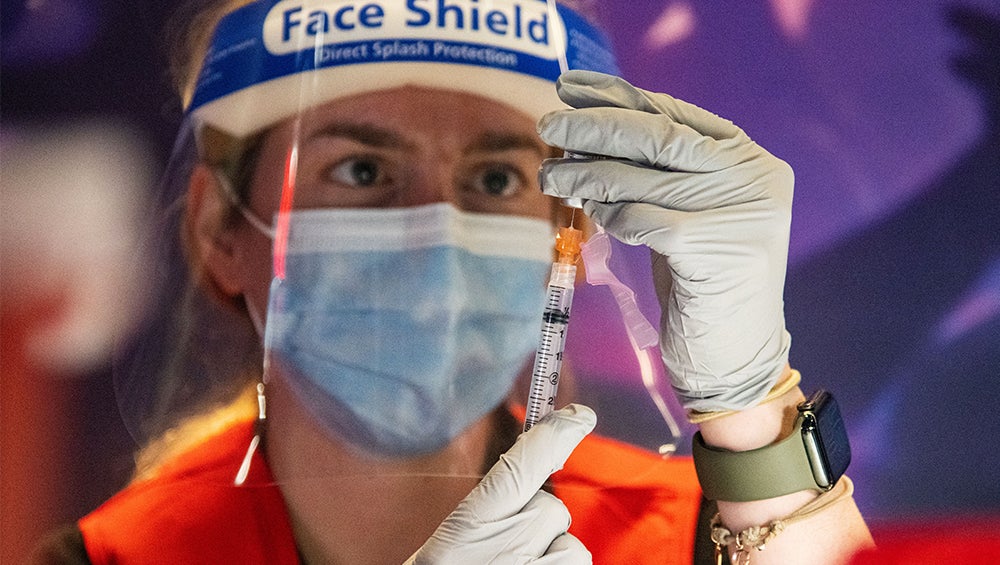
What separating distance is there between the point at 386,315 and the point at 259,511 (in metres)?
0.40

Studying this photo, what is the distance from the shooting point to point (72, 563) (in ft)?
3.56

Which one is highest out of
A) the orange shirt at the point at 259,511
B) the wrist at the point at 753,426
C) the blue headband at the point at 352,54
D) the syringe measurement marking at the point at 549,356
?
the blue headband at the point at 352,54

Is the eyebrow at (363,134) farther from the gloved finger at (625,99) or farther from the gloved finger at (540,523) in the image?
the gloved finger at (540,523)

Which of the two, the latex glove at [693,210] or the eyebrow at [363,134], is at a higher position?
the eyebrow at [363,134]

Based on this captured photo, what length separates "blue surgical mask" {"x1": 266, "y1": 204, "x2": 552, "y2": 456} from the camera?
875 mm

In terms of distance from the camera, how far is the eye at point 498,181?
90 cm

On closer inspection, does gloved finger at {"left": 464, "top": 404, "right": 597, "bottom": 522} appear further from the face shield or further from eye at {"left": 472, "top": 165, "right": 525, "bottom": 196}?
eye at {"left": 472, "top": 165, "right": 525, "bottom": 196}

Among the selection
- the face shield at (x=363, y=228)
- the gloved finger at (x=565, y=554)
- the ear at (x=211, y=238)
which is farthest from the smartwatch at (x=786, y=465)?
the ear at (x=211, y=238)

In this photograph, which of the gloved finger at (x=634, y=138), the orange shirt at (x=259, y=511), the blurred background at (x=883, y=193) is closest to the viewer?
the gloved finger at (x=634, y=138)

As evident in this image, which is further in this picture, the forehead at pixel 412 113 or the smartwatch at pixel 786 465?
the smartwatch at pixel 786 465

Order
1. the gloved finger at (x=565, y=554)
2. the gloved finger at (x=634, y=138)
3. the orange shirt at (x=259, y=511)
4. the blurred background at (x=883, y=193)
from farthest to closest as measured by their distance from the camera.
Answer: the blurred background at (x=883, y=193) → the orange shirt at (x=259, y=511) → the gloved finger at (x=565, y=554) → the gloved finger at (x=634, y=138)

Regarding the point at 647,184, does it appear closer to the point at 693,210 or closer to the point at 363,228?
the point at 693,210

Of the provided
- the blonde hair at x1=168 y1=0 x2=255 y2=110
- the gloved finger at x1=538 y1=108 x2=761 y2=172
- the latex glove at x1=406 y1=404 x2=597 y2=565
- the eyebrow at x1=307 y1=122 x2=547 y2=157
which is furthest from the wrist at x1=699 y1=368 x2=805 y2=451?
the blonde hair at x1=168 y1=0 x2=255 y2=110

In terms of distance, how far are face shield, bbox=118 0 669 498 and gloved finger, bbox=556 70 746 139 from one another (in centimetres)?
8
